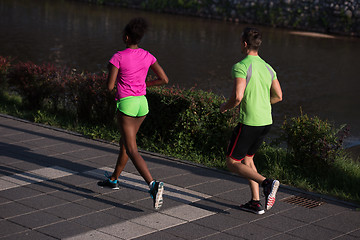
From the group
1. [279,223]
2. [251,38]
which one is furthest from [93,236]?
[251,38]

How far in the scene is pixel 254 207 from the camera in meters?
5.84

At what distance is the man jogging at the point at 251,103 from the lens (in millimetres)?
5465

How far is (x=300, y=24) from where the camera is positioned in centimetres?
2650

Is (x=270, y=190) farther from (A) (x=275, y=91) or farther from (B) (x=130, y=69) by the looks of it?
(B) (x=130, y=69)

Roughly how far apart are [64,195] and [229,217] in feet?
5.60

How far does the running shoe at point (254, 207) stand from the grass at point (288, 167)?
3.63 ft

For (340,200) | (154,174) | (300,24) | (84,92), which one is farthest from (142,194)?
(300,24)

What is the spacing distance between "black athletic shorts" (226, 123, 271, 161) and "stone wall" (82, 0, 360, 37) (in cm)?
2046

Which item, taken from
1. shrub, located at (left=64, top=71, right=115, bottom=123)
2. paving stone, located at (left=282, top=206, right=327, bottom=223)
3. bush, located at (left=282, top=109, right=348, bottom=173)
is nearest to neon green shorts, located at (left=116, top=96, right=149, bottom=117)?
paving stone, located at (left=282, top=206, right=327, bottom=223)

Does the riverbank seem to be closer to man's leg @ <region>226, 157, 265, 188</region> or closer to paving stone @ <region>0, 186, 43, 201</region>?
man's leg @ <region>226, 157, 265, 188</region>

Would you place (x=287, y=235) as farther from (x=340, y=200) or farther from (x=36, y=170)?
Result: (x=36, y=170)

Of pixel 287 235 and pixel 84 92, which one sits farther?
pixel 84 92

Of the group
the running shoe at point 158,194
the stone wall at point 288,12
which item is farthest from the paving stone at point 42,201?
the stone wall at point 288,12

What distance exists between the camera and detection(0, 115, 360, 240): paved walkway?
5328 millimetres
